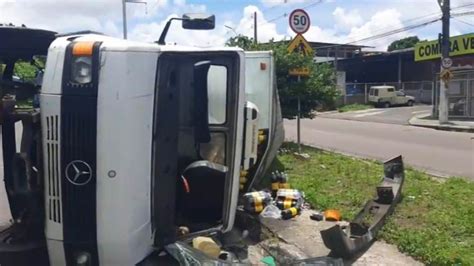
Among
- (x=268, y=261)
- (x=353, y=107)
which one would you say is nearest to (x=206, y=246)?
(x=268, y=261)

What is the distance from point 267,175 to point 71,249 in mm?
4816

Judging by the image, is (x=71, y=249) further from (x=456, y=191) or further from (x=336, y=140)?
(x=336, y=140)

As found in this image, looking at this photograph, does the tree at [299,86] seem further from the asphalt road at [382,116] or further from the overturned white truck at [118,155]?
the asphalt road at [382,116]

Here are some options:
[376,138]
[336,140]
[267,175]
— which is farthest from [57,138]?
[376,138]

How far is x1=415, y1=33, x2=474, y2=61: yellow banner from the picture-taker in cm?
3055

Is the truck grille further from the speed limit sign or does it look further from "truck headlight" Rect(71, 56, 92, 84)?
the speed limit sign

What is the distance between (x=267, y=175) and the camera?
797 cm

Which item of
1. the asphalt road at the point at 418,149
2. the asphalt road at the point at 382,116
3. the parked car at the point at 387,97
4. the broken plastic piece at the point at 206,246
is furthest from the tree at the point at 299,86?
the parked car at the point at 387,97

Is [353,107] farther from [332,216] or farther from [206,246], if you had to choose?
[206,246]

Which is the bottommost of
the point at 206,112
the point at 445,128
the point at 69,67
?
the point at 445,128

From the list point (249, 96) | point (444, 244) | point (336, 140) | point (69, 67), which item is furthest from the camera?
point (336, 140)

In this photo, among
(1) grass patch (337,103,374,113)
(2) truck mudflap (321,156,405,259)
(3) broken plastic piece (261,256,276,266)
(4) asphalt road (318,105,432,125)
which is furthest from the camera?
(1) grass patch (337,103,374,113)

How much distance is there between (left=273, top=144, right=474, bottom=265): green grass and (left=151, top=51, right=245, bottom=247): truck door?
1977mm

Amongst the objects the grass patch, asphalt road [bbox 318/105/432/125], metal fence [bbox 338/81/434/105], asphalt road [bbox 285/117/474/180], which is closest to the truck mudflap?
asphalt road [bbox 285/117/474/180]
